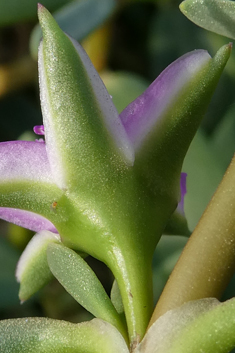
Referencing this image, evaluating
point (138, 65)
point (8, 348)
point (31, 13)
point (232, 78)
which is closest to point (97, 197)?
point (8, 348)

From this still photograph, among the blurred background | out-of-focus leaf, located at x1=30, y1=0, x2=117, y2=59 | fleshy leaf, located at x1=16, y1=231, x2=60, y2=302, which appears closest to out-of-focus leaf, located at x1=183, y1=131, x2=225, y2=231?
the blurred background

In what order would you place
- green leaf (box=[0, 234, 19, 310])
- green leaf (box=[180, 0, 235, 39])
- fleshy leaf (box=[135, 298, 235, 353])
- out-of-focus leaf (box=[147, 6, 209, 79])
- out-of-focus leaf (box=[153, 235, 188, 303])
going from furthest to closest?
out-of-focus leaf (box=[147, 6, 209, 79]) < green leaf (box=[0, 234, 19, 310]) < out-of-focus leaf (box=[153, 235, 188, 303]) < green leaf (box=[180, 0, 235, 39]) < fleshy leaf (box=[135, 298, 235, 353])

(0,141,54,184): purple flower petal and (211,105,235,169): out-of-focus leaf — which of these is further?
(211,105,235,169): out-of-focus leaf

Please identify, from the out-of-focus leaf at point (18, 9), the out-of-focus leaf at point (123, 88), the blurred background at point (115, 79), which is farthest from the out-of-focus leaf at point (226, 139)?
the out-of-focus leaf at point (18, 9)

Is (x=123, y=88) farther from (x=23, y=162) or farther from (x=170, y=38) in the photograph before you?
(x=23, y=162)

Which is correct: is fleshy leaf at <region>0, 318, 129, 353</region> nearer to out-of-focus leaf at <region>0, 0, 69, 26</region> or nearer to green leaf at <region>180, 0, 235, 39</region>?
green leaf at <region>180, 0, 235, 39</region>

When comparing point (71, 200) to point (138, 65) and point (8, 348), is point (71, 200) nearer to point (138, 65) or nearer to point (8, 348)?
point (8, 348)

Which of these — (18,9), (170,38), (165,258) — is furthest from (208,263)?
(170,38)
